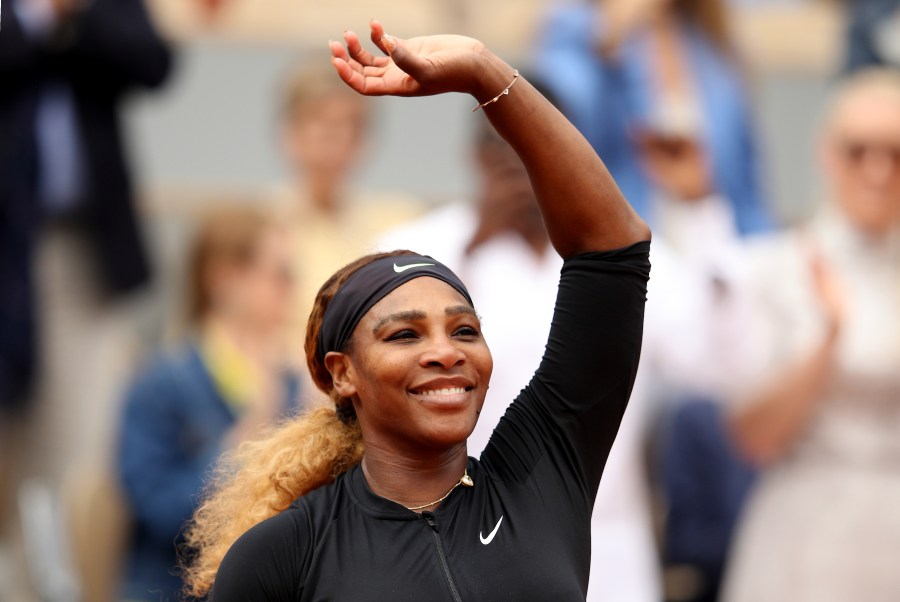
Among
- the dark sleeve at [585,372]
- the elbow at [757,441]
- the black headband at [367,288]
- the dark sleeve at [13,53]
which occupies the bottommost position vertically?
the elbow at [757,441]

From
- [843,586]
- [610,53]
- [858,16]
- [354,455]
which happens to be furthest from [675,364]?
[354,455]

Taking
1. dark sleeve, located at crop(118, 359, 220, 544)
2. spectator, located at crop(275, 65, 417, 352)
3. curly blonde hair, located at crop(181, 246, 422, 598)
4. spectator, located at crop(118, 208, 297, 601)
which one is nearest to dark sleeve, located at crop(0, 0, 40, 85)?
spectator, located at crop(118, 208, 297, 601)

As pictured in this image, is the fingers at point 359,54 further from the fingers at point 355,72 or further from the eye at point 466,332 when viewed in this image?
the eye at point 466,332

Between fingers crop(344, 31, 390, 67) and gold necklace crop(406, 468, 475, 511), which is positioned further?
gold necklace crop(406, 468, 475, 511)

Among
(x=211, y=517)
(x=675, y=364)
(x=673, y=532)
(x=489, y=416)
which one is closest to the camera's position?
(x=211, y=517)

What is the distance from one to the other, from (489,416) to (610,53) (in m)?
1.79

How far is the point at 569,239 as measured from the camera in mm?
2809

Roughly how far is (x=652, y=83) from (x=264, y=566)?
349cm

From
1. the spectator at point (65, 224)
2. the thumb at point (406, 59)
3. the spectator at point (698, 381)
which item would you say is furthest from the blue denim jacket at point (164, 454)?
the thumb at point (406, 59)

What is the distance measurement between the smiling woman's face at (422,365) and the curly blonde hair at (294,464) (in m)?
0.16

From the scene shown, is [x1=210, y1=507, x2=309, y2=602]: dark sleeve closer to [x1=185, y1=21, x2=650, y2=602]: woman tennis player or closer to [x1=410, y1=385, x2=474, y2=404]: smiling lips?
[x1=185, y1=21, x2=650, y2=602]: woman tennis player

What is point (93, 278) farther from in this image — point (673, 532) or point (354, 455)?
point (354, 455)

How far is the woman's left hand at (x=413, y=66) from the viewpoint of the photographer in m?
2.58

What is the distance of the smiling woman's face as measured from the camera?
2709mm
